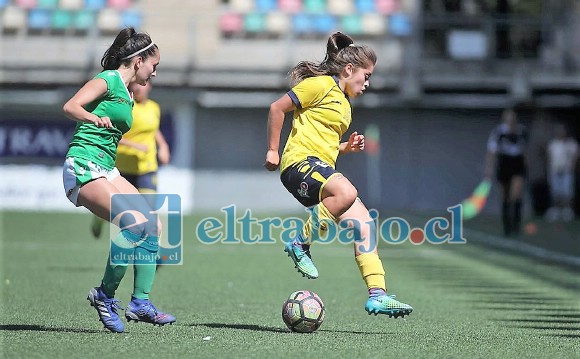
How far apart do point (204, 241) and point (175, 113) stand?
39.8ft

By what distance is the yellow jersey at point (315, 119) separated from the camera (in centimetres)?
790

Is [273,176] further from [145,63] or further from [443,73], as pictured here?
[145,63]

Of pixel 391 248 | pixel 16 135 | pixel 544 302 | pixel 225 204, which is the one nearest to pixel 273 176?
pixel 225 204

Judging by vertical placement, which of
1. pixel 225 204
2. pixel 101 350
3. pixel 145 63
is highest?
pixel 145 63

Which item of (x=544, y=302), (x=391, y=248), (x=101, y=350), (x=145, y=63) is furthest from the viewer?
(x=391, y=248)

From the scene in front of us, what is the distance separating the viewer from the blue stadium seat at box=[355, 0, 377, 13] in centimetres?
3253

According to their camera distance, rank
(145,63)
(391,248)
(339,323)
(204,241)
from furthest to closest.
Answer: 1. (204,241)
2. (391,248)
3. (339,323)
4. (145,63)

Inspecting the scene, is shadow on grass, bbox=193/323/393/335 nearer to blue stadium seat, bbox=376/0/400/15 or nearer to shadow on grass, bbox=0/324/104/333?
shadow on grass, bbox=0/324/104/333

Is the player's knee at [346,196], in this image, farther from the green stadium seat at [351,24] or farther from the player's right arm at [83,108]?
the green stadium seat at [351,24]

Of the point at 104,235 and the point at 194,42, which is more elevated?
the point at 194,42

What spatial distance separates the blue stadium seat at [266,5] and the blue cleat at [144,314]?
83.1 ft

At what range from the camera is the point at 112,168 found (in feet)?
24.9

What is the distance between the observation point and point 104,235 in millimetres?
19750

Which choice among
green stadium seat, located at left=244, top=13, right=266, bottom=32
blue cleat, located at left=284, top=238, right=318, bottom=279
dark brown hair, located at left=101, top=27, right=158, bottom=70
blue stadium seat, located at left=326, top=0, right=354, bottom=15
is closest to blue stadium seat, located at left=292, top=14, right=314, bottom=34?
green stadium seat, located at left=244, top=13, right=266, bottom=32
